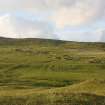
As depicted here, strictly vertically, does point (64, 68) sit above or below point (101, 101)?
below

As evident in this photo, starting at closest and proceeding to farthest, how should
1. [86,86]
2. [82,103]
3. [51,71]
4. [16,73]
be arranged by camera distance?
[82,103] < [86,86] < [16,73] < [51,71]

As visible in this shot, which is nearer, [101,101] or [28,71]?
[101,101]

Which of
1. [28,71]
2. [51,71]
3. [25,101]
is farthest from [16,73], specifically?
[25,101]

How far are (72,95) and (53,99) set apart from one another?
293 cm

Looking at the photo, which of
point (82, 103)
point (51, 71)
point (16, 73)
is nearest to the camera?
point (82, 103)

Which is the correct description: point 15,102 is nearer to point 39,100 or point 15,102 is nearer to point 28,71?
point 39,100

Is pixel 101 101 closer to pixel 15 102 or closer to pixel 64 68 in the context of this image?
pixel 15 102

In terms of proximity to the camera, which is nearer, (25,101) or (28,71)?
(25,101)

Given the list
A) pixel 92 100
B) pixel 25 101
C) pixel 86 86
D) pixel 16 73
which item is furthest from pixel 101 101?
pixel 16 73

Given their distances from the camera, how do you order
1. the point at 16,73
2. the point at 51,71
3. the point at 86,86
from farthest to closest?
the point at 51,71 < the point at 16,73 < the point at 86,86

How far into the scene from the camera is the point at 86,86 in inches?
2795

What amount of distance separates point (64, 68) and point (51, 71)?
1207 cm

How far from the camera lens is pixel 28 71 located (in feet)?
525

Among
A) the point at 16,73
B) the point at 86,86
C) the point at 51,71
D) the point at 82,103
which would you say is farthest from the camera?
the point at 51,71
